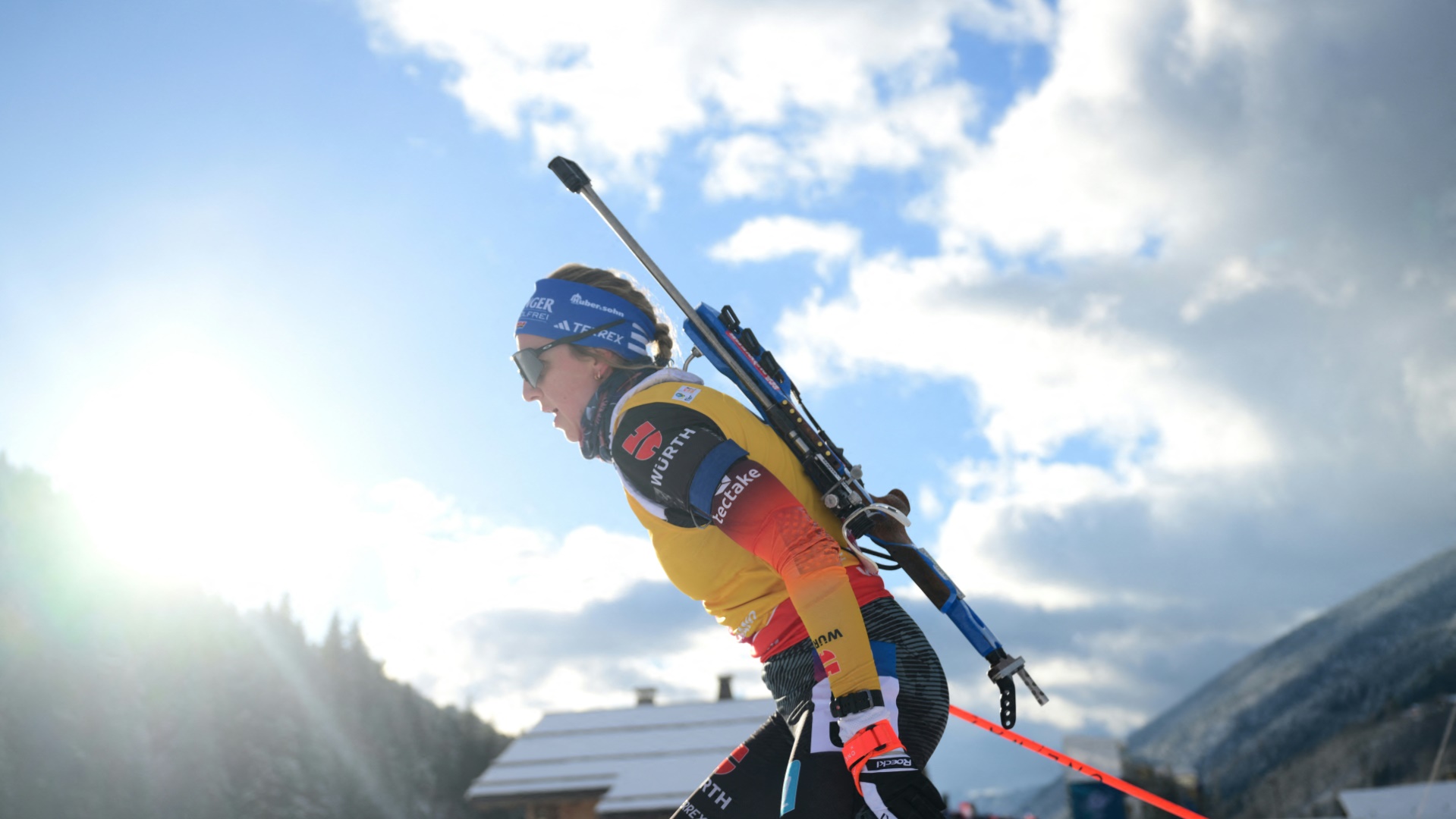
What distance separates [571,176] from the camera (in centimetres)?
307

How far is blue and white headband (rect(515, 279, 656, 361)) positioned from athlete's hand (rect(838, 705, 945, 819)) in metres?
1.40

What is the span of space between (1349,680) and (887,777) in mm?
195544

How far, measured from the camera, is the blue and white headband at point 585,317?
2814 millimetres

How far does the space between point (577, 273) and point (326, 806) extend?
4847cm

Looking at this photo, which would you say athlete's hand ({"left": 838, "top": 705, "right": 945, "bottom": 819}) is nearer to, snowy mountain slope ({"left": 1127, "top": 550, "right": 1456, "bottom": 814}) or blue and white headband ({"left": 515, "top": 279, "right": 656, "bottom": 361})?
blue and white headband ({"left": 515, "top": 279, "right": 656, "bottom": 361})

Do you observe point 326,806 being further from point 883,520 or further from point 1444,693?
point 1444,693

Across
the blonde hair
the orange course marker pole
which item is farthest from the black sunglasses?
the orange course marker pole

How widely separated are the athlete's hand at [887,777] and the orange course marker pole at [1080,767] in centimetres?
71

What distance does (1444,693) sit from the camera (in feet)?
327

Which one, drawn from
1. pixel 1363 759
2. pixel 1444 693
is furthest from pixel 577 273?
pixel 1444 693

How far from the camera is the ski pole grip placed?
3066mm

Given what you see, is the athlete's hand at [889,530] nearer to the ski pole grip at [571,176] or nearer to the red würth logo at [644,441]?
the red würth logo at [644,441]

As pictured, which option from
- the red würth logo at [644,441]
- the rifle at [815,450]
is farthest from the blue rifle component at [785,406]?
the red würth logo at [644,441]

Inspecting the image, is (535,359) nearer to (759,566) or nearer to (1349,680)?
(759,566)
